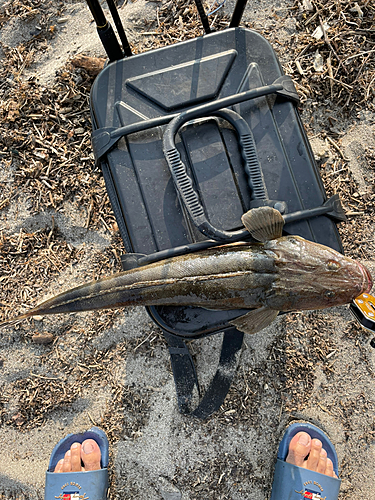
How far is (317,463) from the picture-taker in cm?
399

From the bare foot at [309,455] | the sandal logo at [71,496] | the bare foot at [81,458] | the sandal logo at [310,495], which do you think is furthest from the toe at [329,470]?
the sandal logo at [71,496]

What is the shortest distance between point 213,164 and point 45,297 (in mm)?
2446

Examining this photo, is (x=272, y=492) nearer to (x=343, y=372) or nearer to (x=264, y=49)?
(x=343, y=372)

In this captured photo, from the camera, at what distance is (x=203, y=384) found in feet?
13.3

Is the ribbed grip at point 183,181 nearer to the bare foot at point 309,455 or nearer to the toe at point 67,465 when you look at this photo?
the bare foot at point 309,455

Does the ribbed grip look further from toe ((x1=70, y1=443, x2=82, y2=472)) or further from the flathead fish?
toe ((x1=70, y1=443, x2=82, y2=472))

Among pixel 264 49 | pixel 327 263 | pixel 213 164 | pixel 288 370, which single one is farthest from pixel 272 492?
pixel 264 49

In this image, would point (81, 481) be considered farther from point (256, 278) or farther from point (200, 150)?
point (200, 150)

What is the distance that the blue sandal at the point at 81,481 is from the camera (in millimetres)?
3953

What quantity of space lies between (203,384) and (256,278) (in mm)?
1662

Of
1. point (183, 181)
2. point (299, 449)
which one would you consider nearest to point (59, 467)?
point (299, 449)

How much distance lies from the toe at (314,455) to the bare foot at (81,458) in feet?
7.67

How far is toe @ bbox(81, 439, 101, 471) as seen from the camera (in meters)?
3.99

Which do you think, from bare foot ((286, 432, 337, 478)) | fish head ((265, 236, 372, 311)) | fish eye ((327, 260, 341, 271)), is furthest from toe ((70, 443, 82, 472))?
fish eye ((327, 260, 341, 271))
